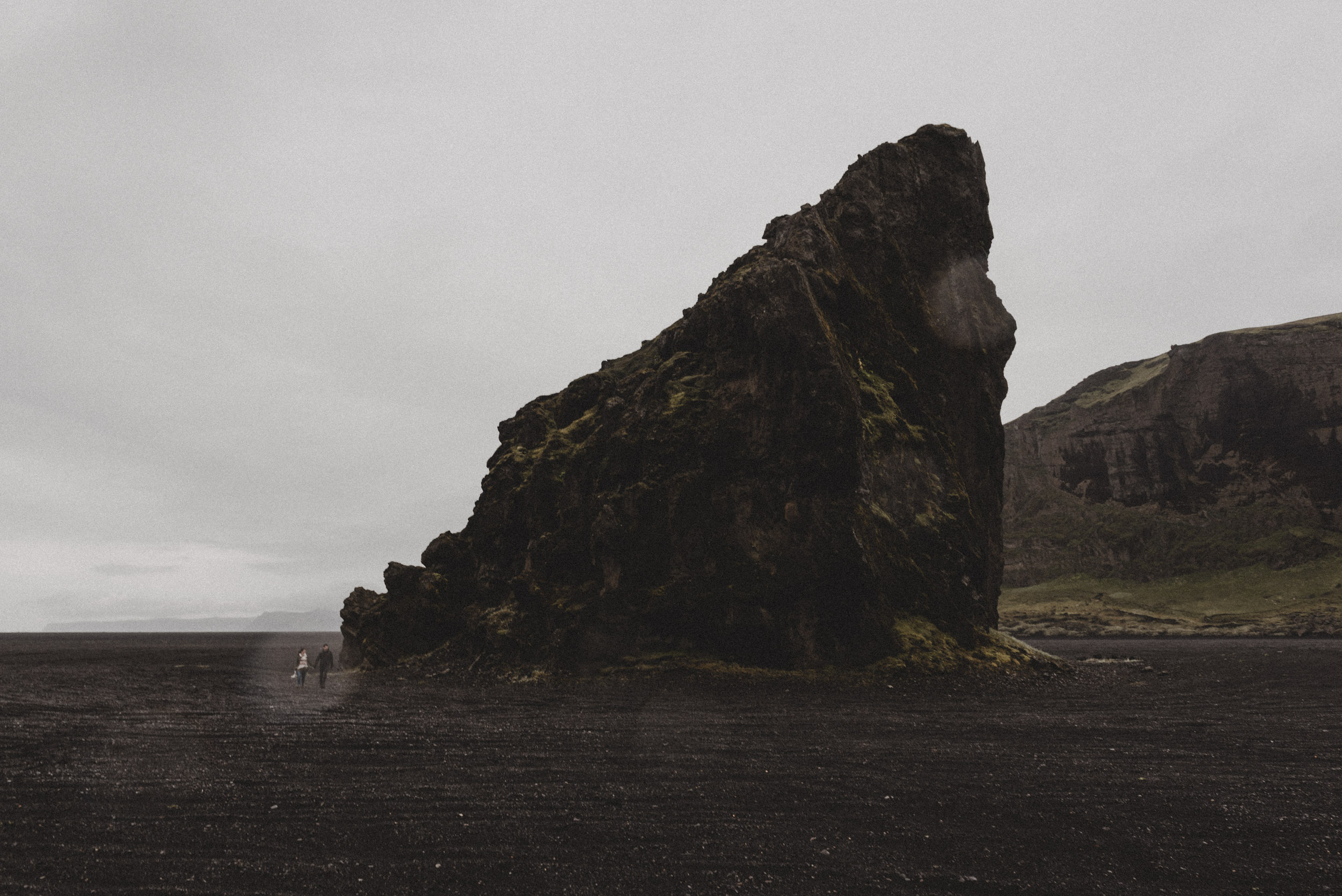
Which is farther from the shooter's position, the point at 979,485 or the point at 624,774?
the point at 979,485

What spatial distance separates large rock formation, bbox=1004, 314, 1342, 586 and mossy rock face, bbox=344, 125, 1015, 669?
14856cm

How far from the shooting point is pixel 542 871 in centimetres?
1062

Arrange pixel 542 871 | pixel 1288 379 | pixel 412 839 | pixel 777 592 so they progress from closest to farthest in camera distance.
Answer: pixel 542 871
pixel 412 839
pixel 777 592
pixel 1288 379

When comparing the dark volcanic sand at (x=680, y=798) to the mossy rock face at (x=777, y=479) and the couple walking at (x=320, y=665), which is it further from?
the mossy rock face at (x=777, y=479)

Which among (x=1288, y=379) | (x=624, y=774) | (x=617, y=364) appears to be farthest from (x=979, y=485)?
(x=1288, y=379)

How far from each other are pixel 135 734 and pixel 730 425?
1231 inches

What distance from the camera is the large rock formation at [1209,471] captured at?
162875 millimetres

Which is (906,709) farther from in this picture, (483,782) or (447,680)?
(447,680)

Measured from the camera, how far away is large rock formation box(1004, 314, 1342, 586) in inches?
6412

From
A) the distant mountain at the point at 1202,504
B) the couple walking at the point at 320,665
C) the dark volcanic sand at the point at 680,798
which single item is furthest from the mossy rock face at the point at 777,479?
the distant mountain at the point at 1202,504

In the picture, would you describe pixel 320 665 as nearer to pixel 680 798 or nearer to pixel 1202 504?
pixel 680 798

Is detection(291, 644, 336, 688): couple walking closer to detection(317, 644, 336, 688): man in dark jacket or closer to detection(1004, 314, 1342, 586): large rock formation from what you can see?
detection(317, 644, 336, 688): man in dark jacket

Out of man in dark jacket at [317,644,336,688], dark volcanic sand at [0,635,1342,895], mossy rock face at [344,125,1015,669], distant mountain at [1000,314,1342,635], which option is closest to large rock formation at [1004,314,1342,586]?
distant mountain at [1000,314,1342,635]

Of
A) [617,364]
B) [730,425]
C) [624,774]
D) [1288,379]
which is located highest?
[1288,379]
